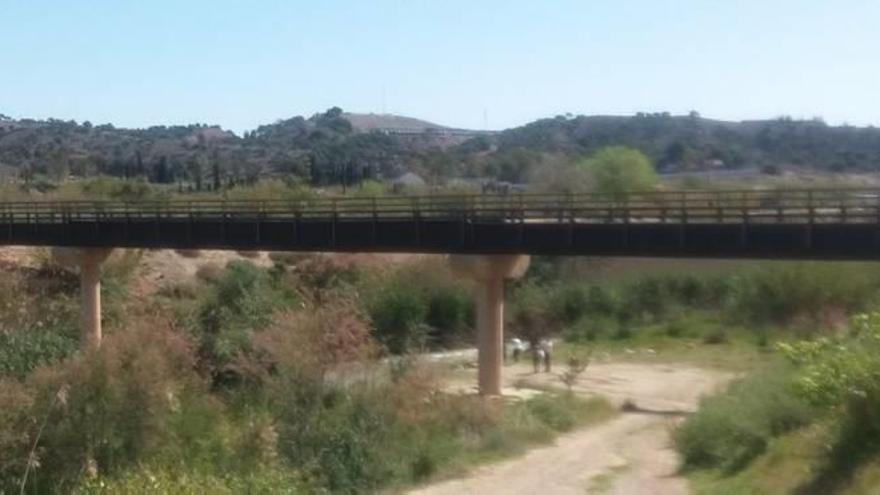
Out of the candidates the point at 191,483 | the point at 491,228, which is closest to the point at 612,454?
the point at 491,228

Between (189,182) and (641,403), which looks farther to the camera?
(189,182)

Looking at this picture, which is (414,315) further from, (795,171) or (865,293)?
(795,171)

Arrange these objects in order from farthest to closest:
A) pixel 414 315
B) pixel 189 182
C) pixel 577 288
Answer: pixel 189 182, pixel 577 288, pixel 414 315

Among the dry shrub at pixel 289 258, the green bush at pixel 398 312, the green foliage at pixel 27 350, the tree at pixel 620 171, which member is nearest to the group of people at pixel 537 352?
the green bush at pixel 398 312

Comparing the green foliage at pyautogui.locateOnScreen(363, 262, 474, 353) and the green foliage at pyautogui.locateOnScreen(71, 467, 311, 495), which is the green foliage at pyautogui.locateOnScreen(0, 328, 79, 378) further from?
the green foliage at pyautogui.locateOnScreen(363, 262, 474, 353)

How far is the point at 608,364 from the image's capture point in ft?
213

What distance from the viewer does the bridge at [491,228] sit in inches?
1651

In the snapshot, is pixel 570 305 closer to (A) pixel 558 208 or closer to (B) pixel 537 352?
(B) pixel 537 352

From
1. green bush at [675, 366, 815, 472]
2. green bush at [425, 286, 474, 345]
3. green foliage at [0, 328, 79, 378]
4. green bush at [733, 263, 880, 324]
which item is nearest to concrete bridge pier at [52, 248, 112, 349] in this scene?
green foliage at [0, 328, 79, 378]

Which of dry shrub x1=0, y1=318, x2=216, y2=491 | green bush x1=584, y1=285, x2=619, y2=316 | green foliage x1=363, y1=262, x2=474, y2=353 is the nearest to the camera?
dry shrub x1=0, y1=318, x2=216, y2=491

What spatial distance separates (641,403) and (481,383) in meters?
6.55

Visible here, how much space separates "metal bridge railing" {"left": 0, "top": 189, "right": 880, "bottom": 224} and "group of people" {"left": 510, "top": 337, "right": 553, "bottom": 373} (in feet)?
33.9

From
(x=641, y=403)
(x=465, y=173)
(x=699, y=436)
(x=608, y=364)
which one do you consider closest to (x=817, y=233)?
(x=699, y=436)

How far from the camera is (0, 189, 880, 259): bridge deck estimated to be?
41.8 meters
